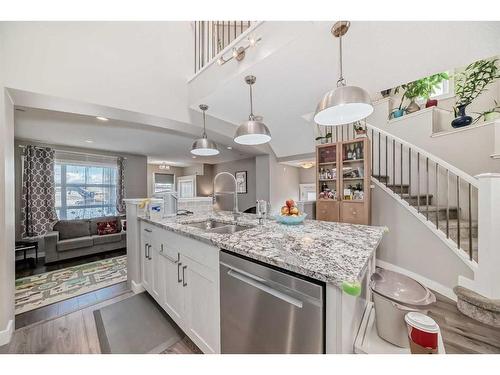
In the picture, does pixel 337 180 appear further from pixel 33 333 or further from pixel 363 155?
pixel 33 333

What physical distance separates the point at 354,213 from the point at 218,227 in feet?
6.74

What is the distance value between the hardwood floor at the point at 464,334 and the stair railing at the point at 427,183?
0.63 metres

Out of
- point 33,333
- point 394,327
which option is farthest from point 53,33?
point 394,327

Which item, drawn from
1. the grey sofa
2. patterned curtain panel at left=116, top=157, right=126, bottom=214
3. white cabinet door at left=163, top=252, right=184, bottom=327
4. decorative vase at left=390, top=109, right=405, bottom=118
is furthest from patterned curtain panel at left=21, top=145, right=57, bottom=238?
decorative vase at left=390, top=109, right=405, bottom=118

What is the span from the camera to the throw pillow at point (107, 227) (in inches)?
157

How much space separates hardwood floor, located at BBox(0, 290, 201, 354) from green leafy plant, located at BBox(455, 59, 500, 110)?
4473mm

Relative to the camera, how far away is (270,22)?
1705 mm

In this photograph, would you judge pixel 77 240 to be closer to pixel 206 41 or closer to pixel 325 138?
pixel 206 41

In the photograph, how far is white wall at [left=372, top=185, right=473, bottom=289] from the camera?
81.8 inches

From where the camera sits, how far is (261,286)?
0.92m

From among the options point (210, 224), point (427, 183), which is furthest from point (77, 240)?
point (427, 183)

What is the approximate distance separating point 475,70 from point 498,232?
102 inches

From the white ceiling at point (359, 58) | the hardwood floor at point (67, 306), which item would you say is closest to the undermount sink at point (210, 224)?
the hardwood floor at point (67, 306)

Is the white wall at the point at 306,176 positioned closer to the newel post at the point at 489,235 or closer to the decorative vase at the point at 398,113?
the decorative vase at the point at 398,113
